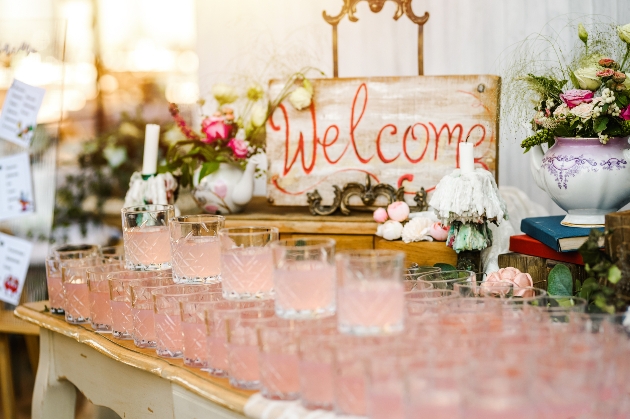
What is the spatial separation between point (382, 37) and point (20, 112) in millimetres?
1760

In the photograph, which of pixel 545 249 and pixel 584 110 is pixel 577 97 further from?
pixel 545 249

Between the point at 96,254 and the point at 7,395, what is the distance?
151cm

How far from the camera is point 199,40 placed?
391 cm

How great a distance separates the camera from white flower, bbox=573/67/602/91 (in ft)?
5.54

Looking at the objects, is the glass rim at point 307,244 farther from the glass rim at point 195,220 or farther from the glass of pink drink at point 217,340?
the glass rim at point 195,220

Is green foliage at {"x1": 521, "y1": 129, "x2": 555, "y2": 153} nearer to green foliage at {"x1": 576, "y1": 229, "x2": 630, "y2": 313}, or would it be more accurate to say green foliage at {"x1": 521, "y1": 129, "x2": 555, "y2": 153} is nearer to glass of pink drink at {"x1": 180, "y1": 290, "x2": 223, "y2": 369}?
green foliage at {"x1": 576, "y1": 229, "x2": 630, "y2": 313}

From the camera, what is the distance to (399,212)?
2291mm

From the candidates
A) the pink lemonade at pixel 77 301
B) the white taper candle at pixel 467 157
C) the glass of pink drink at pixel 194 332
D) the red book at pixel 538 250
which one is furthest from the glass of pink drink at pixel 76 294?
the red book at pixel 538 250

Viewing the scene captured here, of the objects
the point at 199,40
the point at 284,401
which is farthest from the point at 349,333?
the point at 199,40

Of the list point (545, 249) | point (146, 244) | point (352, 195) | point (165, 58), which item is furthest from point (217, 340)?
point (165, 58)

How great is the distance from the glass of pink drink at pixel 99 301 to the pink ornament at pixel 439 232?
94cm

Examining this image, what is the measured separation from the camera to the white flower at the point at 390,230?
2.25m

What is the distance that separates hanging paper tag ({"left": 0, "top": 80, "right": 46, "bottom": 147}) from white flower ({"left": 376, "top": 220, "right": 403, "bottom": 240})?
1919 mm

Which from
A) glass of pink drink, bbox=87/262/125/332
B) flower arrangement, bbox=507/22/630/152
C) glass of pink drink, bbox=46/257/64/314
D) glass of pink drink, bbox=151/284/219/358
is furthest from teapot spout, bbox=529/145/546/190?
glass of pink drink, bbox=46/257/64/314
